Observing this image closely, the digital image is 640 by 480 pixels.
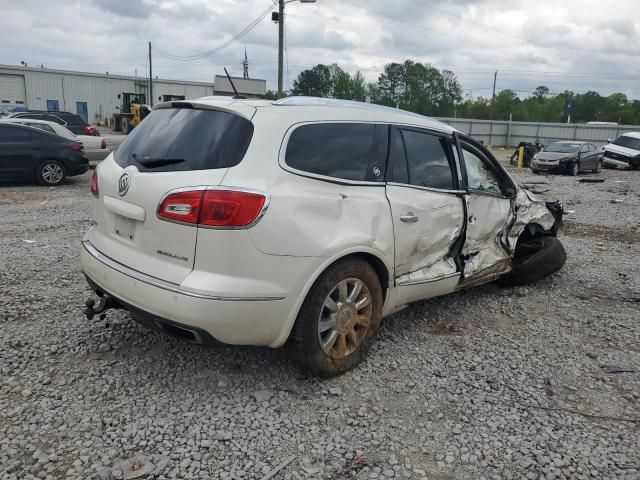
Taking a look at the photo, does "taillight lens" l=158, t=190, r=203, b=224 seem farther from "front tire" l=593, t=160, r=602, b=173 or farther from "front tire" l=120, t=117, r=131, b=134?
"front tire" l=120, t=117, r=131, b=134

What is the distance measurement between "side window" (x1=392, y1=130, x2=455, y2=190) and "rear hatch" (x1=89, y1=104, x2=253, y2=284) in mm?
1251

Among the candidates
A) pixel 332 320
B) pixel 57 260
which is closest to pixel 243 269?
pixel 332 320

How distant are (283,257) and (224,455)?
42.2 inches

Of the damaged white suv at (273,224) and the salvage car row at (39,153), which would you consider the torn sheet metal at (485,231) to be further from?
the salvage car row at (39,153)

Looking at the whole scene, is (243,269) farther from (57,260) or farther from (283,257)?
(57,260)

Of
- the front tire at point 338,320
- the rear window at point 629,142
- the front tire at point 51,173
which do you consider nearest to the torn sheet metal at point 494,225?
the front tire at point 338,320

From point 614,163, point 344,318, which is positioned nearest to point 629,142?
point 614,163

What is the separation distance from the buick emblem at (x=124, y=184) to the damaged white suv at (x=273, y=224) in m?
0.02

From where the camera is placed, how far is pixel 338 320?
339 centimetres

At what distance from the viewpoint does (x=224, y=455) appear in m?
2.72

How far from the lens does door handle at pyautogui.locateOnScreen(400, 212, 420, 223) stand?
12.2 feet

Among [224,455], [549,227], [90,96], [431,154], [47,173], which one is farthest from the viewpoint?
[90,96]

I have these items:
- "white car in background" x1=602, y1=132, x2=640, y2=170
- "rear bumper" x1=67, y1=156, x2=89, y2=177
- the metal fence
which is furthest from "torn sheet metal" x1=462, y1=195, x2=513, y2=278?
the metal fence

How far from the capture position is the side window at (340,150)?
3.23 m
